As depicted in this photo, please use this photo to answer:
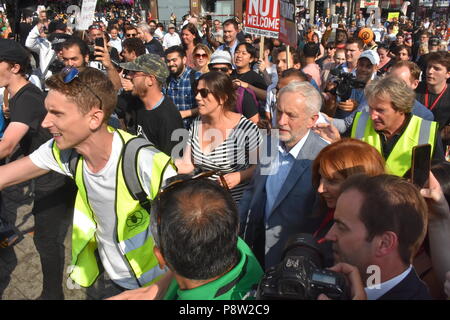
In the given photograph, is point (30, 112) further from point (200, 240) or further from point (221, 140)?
point (200, 240)

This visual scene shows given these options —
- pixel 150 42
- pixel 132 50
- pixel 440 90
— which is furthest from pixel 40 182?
pixel 150 42

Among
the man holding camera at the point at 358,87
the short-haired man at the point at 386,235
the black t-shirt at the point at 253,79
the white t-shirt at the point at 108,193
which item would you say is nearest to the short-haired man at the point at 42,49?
the black t-shirt at the point at 253,79

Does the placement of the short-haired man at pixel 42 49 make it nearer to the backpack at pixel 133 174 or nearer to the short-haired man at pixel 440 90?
the backpack at pixel 133 174

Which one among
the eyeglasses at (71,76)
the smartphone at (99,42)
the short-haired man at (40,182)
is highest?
the eyeglasses at (71,76)

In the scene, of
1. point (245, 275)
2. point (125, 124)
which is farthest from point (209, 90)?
point (245, 275)


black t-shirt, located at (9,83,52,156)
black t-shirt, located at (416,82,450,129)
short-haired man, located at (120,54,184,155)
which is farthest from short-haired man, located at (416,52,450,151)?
black t-shirt, located at (9,83,52,156)

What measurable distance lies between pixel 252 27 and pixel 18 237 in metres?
3.91

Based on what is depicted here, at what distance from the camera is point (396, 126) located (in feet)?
8.92

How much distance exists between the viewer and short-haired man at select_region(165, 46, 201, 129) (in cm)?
456

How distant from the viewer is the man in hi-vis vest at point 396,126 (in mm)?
2604

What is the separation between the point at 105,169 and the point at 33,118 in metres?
1.04

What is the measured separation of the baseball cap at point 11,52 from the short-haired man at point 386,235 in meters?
2.50

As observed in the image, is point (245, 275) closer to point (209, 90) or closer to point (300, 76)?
point (209, 90)

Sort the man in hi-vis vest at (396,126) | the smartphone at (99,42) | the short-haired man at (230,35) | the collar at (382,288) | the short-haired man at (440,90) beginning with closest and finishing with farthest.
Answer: the collar at (382,288) < the man in hi-vis vest at (396,126) < the smartphone at (99,42) < the short-haired man at (440,90) < the short-haired man at (230,35)
